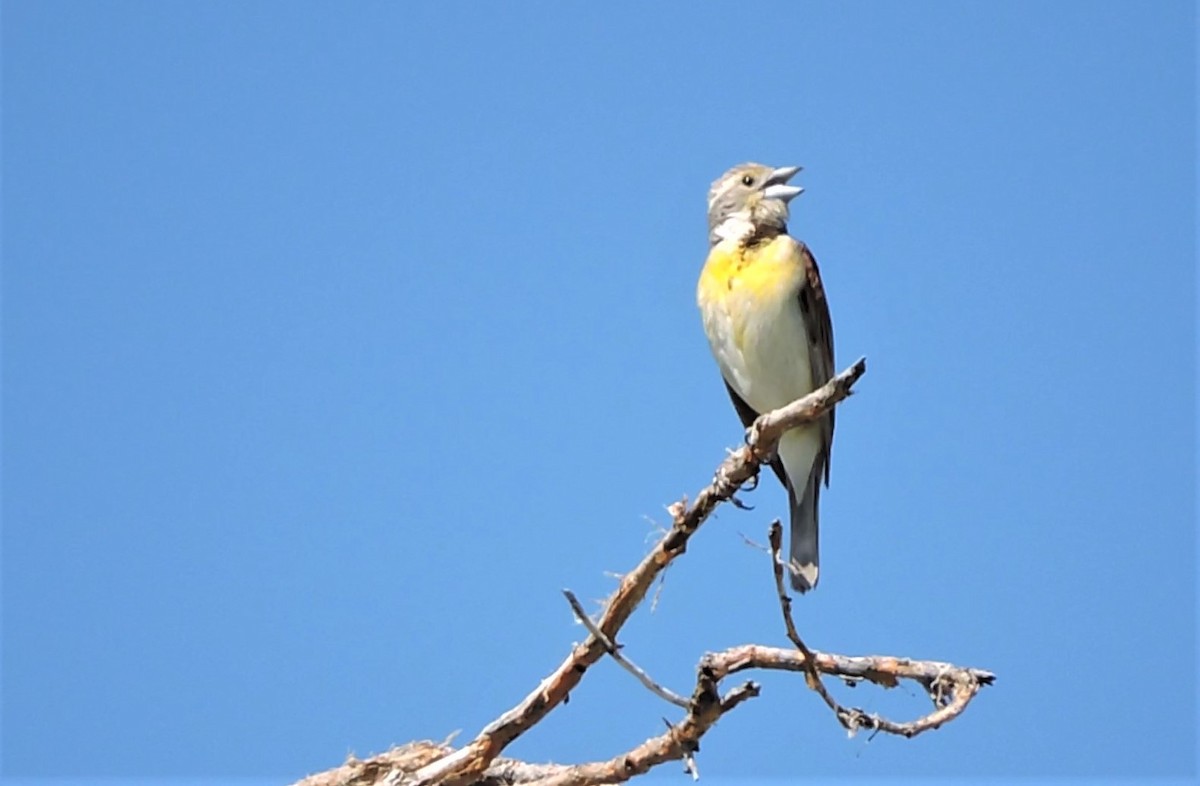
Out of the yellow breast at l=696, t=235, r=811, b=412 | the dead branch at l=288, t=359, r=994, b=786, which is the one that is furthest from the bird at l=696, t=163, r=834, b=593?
the dead branch at l=288, t=359, r=994, b=786

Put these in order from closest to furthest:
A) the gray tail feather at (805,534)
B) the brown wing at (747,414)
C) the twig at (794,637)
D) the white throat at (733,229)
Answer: the twig at (794,637), the gray tail feather at (805,534), the white throat at (733,229), the brown wing at (747,414)

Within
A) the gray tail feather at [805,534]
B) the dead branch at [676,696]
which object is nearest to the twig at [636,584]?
the dead branch at [676,696]

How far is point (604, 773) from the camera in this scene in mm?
6371

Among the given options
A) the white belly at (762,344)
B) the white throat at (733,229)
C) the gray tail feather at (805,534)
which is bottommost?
the gray tail feather at (805,534)

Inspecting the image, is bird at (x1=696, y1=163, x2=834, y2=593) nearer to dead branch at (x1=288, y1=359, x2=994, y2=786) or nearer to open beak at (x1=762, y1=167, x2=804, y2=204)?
open beak at (x1=762, y1=167, x2=804, y2=204)

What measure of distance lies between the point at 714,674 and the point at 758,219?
2.98m

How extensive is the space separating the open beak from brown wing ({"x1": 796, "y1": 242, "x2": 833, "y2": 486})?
1.06ft

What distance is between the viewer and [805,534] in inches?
316

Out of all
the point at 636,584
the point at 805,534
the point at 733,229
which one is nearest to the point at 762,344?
the point at 733,229

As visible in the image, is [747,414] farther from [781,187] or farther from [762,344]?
[781,187]

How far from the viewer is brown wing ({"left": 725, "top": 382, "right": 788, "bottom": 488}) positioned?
8.24 m

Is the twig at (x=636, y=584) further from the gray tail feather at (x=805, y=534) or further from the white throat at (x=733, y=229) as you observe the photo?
the white throat at (x=733, y=229)

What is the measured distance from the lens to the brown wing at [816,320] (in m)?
7.77

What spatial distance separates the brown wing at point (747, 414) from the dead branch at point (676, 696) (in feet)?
5.27
